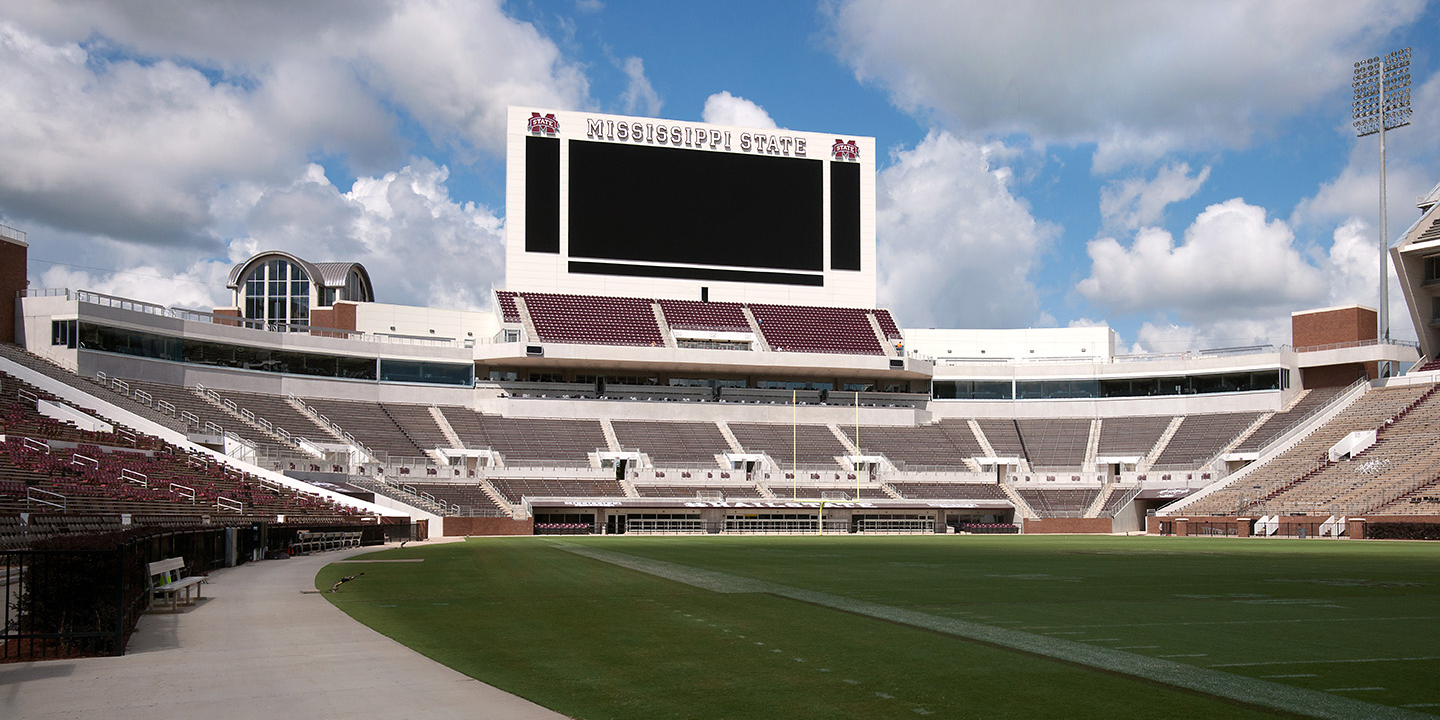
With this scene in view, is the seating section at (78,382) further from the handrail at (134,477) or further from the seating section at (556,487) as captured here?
the seating section at (556,487)

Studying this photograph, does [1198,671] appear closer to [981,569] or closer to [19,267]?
[981,569]

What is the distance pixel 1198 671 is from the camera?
1109 cm

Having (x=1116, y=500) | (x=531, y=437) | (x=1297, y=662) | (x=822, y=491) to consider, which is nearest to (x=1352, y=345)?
(x=1116, y=500)

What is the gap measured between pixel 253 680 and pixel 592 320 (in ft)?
217

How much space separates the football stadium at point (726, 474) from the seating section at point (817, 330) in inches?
11.7

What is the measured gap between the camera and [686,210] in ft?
260

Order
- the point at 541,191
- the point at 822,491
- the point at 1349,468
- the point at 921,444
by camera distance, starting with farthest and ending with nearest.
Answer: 1. the point at 541,191
2. the point at 921,444
3. the point at 822,491
4. the point at 1349,468

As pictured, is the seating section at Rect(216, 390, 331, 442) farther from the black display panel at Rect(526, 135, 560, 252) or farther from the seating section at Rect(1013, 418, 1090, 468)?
the seating section at Rect(1013, 418, 1090, 468)

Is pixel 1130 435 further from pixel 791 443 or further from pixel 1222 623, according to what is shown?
pixel 1222 623

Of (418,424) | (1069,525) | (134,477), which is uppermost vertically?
(418,424)

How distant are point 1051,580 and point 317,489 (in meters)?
37.5

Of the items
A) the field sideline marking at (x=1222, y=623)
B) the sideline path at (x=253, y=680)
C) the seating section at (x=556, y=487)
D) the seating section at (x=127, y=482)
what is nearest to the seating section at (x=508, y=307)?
the seating section at (x=556, y=487)

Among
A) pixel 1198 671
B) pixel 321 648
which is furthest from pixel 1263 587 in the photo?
pixel 321 648

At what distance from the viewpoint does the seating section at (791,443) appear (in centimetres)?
7250
